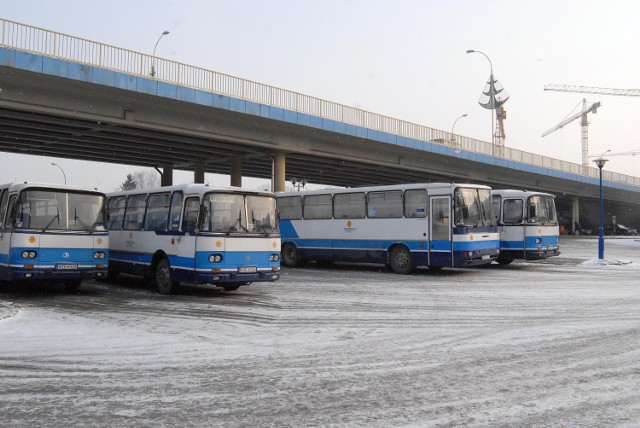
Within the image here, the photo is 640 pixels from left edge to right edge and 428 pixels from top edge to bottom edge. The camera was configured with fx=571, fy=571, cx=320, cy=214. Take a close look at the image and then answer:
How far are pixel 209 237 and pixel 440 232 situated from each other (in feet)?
29.5

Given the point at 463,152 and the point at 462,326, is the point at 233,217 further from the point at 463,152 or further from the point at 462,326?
the point at 463,152

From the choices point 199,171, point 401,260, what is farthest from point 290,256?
point 199,171

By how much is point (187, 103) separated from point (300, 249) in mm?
8718

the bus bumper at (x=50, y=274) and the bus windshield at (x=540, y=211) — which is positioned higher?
the bus windshield at (x=540, y=211)

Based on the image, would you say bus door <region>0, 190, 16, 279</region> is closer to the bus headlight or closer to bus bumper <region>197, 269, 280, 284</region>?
the bus headlight

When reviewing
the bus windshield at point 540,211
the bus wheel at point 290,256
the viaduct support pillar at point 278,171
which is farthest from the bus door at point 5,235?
the viaduct support pillar at point 278,171

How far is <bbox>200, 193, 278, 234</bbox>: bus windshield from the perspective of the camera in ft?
43.1

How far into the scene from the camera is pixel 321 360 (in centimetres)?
693

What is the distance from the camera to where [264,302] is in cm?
1259

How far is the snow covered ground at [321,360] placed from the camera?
4961 millimetres

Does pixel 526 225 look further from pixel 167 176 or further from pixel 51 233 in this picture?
pixel 167 176

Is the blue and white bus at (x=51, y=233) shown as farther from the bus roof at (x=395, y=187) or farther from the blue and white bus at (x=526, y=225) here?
the blue and white bus at (x=526, y=225)

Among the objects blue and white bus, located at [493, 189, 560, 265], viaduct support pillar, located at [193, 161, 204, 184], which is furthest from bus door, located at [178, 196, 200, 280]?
viaduct support pillar, located at [193, 161, 204, 184]

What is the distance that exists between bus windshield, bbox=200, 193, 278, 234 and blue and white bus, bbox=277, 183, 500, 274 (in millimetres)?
7156
